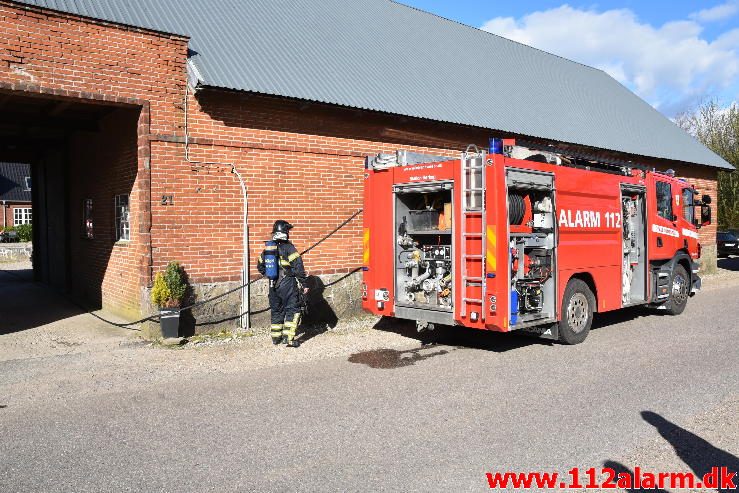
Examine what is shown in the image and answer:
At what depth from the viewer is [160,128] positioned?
9156 mm

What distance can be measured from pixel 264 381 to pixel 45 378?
2.59 m

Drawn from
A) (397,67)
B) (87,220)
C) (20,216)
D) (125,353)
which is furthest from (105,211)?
(20,216)

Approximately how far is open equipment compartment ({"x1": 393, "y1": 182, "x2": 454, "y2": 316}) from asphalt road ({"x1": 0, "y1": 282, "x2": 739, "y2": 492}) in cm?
97

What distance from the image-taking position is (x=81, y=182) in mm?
12820

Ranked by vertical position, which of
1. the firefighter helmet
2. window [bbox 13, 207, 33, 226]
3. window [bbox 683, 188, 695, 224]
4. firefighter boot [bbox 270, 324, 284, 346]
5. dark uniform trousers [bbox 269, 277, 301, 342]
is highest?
window [bbox 13, 207, 33, 226]

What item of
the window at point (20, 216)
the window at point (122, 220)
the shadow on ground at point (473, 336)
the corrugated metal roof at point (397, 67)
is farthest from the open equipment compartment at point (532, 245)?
the window at point (20, 216)

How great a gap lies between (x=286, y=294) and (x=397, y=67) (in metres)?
7.56

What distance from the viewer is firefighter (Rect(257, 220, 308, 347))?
28.5ft

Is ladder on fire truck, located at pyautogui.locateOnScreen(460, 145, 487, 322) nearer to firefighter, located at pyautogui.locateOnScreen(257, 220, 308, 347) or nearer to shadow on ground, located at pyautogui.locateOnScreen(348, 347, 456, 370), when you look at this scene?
shadow on ground, located at pyautogui.locateOnScreen(348, 347, 456, 370)

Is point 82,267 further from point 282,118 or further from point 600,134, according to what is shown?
point 600,134

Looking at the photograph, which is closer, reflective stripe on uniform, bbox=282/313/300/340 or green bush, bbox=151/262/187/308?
reflective stripe on uniform, bbox=282/313/300/340

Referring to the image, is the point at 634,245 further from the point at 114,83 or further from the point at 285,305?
the point at 114,83

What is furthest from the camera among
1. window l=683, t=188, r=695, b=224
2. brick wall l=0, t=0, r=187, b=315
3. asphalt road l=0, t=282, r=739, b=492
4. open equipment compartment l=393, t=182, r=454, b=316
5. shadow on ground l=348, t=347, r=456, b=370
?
Answer: window l=683, t=188, r=695, b=224

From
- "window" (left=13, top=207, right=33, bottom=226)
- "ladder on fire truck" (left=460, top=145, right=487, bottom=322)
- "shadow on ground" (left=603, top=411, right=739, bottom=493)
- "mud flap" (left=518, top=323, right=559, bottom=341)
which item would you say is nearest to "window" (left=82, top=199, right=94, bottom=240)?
"ladder on fire truck" (left=460, top=145, right=487, bottom=322)
